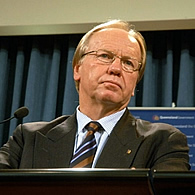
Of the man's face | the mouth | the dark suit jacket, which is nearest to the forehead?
the man's face

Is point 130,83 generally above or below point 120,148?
above

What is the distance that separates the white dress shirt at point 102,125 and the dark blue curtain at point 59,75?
81.4 inches

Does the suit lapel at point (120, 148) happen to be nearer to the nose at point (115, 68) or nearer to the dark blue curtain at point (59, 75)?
the nose at point (115, 68)

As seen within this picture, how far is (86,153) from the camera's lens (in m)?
1.30

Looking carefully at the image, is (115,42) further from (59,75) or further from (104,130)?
(59,75)

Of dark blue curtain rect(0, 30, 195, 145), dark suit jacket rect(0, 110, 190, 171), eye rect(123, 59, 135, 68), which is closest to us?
dark suit jacket rect(0, 110, 190, 171)

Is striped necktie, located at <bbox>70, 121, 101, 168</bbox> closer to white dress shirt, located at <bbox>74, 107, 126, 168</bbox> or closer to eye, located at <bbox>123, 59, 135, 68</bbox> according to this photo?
white dress shirt, located at <bbox>74, 107, 126, 168</bbox>

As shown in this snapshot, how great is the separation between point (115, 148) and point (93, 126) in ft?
0.45

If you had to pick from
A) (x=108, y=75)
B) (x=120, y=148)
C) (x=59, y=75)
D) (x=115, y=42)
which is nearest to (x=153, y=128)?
(x=120, y=148)

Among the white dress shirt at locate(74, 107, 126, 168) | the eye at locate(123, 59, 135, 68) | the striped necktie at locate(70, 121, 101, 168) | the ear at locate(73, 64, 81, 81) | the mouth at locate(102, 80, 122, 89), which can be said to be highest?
the eye at locate(123, 59, 135, 68)

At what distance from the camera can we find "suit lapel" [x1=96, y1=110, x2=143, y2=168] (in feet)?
4.17

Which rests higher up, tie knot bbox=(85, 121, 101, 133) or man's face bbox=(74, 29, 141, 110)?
man's face bbox=(74, 29, 141, 110)

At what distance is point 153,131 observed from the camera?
134cm

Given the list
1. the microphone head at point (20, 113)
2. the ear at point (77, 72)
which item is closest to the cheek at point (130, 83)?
the ear at point (77, 72)
